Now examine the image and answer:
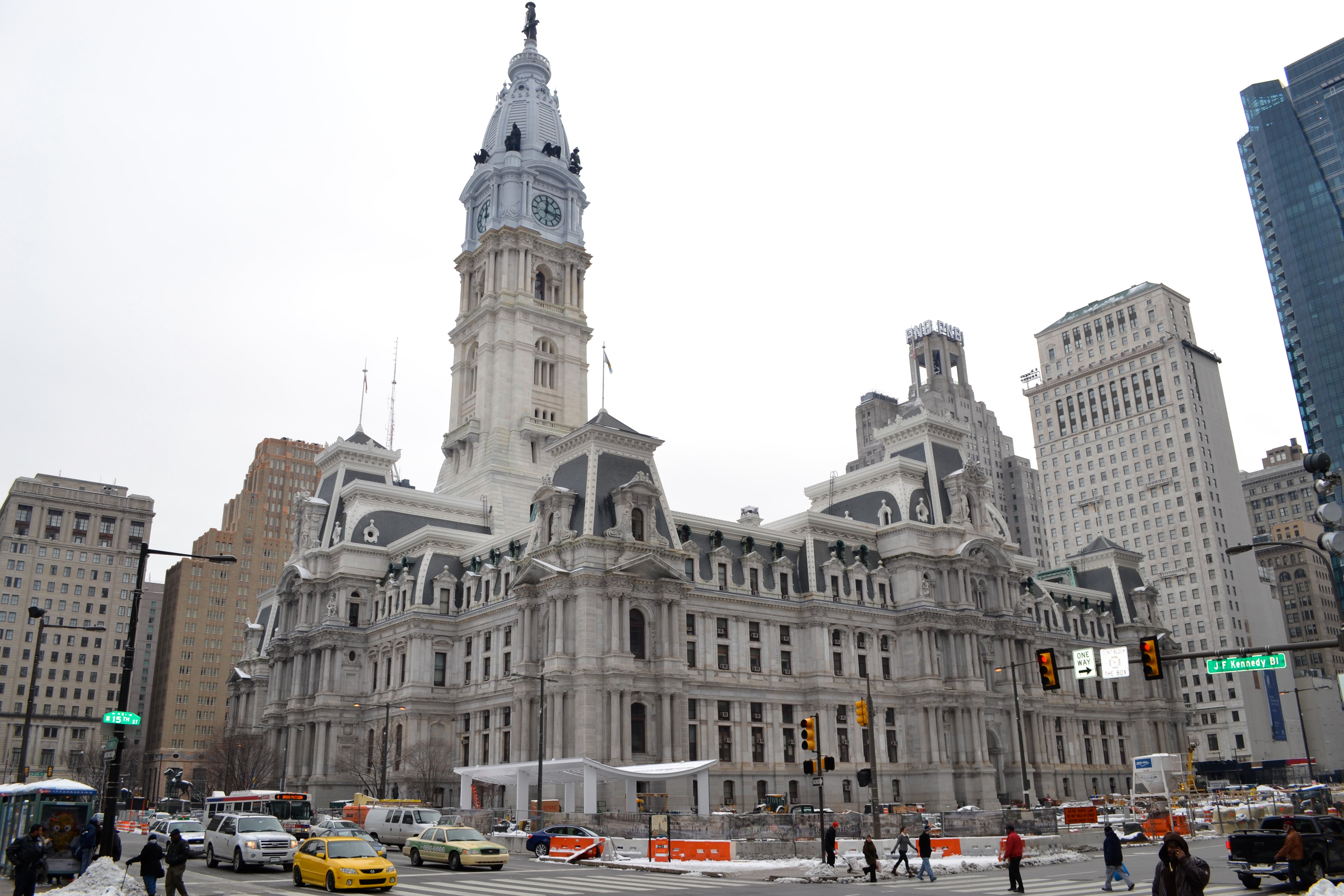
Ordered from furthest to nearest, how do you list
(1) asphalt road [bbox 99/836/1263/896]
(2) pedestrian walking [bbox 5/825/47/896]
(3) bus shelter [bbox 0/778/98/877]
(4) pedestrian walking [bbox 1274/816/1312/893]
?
(3) bus shelter [bbox 0/778/98/877] → (1) asphalt road [bbox 99/836/1263/896] → (4) pedestrian walking [bbox 1274/816/1312/893] → (2) pedestrian walking [bbox 5/825/47/896]

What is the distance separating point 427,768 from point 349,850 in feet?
173

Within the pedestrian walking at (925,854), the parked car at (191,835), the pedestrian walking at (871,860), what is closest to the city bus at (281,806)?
the parked car at (191,835)

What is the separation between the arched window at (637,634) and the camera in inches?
3017

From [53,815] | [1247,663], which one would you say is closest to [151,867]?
[53,815]

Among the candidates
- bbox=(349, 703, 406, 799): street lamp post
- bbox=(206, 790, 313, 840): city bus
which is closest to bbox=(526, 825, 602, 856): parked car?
bbox=(206, 790, 313, 840): city bus

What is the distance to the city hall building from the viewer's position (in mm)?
76250

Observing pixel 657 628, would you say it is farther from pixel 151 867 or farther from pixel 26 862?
pixel 26 862

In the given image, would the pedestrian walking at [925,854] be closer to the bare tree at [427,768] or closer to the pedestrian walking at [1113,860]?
the pedestrian walking at [1113,860]

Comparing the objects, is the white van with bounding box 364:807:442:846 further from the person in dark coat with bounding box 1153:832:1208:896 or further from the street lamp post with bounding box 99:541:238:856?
the person in dark coat with bounding box 1153:832:1208:896

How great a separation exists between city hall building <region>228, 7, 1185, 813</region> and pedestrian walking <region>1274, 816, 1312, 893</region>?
111ft

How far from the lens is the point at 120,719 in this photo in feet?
102

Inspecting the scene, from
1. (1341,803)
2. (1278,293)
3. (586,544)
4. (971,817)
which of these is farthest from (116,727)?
(1278,293)

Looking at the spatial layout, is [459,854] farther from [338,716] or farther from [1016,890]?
[338,716]

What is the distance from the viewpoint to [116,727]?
1239 inches
